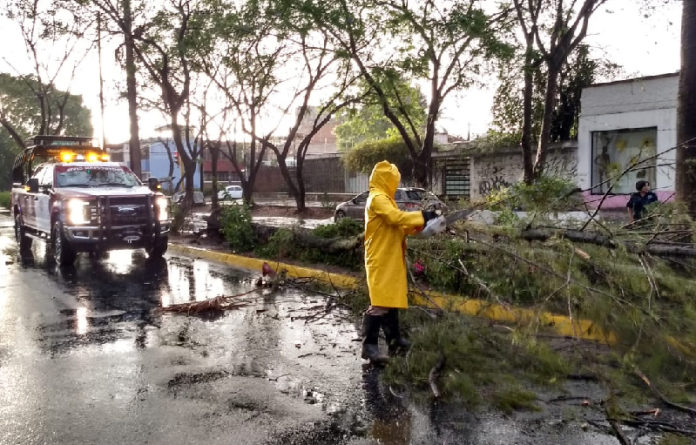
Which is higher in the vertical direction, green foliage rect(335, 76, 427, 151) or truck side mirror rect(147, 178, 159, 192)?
green foliage rect(335, 76, 427, 151)

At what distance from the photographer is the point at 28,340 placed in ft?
20.6

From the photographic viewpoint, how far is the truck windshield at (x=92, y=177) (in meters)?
12.0

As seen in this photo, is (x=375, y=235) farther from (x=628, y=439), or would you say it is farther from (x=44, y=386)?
(x=44, y=386)

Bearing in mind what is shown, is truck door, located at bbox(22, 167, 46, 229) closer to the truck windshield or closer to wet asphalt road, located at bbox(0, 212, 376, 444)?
the truck windshield

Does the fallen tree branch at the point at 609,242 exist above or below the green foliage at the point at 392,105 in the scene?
below

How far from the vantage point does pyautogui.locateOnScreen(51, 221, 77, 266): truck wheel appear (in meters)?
11.2

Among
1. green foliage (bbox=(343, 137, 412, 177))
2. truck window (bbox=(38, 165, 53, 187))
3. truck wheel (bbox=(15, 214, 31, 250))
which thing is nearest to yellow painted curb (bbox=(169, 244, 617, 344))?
truck window (bbox=(38, 165, 53, 187))

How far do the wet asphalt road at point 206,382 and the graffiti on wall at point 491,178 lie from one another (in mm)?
15856

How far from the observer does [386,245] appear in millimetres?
5195

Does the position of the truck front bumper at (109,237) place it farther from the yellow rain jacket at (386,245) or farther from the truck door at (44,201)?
the yellow rain jacket at (386,245)

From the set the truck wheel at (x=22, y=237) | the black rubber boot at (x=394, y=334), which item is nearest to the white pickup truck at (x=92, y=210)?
the truck wheel at (x=22, y=237)

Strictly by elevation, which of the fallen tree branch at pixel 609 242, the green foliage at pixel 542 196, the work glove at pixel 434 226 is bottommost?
the fallen tree branch at pixel 609 242

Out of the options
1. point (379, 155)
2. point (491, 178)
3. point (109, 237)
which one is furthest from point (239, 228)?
point (379, 155)

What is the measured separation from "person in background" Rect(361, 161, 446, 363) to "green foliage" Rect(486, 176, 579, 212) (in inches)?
50.6
